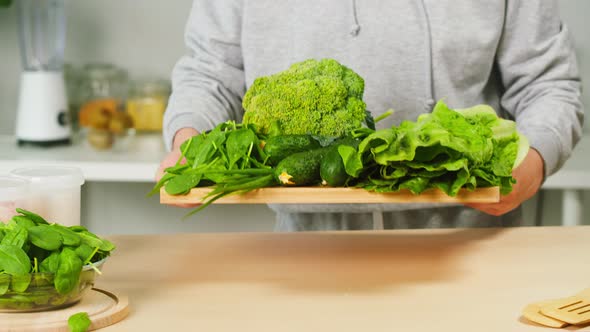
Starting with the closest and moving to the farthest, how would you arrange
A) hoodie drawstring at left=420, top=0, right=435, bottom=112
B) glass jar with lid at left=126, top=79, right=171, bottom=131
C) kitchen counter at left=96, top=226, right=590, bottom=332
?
kitchen counter at left=96, top=226, right=590, bottom=332 < hoodie drawstring at left=420, top=0, right=435, bottom=112 < glass jar with lid at left=126, top=79, right=171, bottom=131

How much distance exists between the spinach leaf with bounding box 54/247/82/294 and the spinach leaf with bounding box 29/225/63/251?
0.01 meters

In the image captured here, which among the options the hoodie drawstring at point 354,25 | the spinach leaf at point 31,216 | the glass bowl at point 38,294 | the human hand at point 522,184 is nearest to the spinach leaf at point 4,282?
the glass bowl at point 38,294

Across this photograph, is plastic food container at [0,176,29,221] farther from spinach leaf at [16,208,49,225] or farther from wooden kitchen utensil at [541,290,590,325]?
wooden kitchen utensil at [541,290,590,325]

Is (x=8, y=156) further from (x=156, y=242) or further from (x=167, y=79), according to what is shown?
(x=156, y=242)

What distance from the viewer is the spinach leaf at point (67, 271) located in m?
1.01

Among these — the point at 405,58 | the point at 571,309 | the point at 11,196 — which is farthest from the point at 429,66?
the point at 11,196

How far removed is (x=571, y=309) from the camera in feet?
3.59

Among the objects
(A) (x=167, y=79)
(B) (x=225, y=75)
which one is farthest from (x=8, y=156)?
(B) (x=225, y=75)

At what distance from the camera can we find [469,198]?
3.94ft

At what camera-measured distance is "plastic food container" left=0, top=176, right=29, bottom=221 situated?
3.78ft

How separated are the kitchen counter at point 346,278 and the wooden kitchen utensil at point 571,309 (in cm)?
3

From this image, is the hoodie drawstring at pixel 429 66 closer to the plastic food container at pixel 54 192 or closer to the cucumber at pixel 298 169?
the cucumber at pixel 298 169

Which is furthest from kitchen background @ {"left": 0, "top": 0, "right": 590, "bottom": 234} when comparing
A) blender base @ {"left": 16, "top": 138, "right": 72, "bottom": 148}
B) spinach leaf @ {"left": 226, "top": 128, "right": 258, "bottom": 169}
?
spinach leaf @ {"left": 226, "top": 128, "right": 258, "bottom": 169}

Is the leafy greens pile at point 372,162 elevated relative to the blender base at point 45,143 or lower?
elevated
